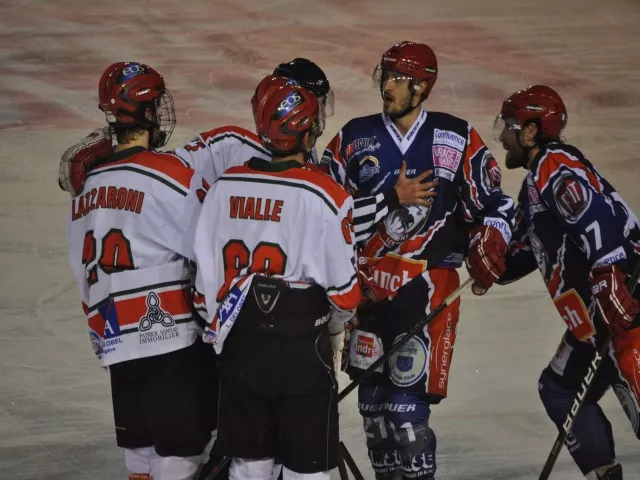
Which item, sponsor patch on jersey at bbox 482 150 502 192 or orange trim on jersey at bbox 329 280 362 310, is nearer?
orange trim on jersey at bbox 329 280 362 310

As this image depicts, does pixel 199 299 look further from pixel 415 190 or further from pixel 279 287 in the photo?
pixel 415 190

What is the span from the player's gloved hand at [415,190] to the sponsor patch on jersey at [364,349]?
18.4 inches

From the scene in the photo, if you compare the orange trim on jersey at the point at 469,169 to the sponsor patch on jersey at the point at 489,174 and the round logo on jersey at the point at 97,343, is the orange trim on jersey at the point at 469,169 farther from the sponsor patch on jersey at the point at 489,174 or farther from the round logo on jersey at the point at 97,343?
the round logo on jersey at the point at 97,343

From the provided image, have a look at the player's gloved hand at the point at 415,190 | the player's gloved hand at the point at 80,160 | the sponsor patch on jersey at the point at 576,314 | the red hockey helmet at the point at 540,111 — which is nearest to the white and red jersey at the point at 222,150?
the player's gloved hand at the point at 80,160

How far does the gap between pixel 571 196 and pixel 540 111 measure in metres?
0.32

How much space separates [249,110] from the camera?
6.08 metres

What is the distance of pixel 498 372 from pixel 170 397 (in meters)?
1.81

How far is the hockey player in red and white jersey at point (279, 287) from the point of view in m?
2.89

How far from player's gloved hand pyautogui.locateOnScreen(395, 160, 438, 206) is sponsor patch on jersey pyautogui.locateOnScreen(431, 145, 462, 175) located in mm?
68

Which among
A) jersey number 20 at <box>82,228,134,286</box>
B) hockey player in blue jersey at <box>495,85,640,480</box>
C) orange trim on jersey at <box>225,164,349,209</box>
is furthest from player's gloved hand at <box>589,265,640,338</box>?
jersey number 20 at <box>82,228,134,286</box>

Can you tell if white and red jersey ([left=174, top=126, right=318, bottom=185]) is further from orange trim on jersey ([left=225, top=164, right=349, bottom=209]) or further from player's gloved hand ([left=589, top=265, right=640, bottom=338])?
player's gloved hand ([left=589, top=265, right=640, bottom=338])

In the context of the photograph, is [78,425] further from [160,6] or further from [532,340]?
[160,6]

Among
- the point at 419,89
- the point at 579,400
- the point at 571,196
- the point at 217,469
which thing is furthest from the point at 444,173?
the point at 217,469

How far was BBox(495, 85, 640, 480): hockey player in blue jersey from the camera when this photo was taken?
3.24 metres
